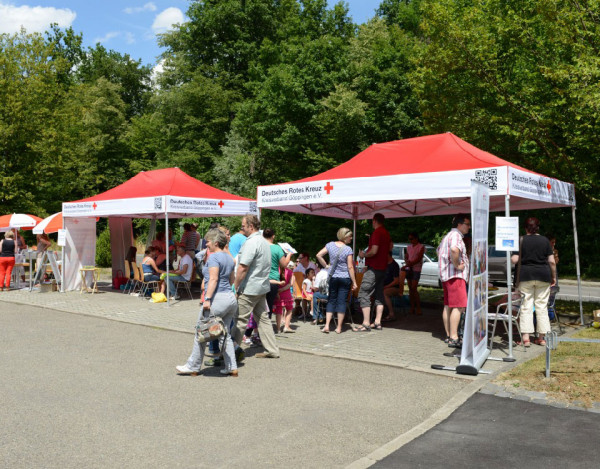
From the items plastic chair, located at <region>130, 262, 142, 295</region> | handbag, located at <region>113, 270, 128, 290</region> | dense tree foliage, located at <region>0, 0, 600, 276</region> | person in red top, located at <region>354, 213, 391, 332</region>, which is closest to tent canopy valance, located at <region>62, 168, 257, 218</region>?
plastic chair, located at <region>130, 262, 142, 295</region>

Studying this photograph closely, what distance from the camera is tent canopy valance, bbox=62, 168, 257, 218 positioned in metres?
13.5

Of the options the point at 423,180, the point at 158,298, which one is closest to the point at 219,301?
the point at 423,180

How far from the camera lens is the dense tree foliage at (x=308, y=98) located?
12203 mm

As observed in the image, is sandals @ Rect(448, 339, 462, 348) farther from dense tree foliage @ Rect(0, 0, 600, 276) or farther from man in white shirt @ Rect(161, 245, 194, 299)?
man in white shirt @ Rect(161, 245, 194, 299)

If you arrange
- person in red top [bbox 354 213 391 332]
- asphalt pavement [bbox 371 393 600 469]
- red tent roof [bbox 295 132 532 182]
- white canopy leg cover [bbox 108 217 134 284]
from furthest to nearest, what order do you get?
white canopy leg cover [bbox 108 217 134 284]
person in red top [bbox 354 213 391 332]
red tent roof [bbox 295 132 532 182]
asphalt pavement [bbox 371 393 600 469]

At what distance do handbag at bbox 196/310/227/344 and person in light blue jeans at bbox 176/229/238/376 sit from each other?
86mm

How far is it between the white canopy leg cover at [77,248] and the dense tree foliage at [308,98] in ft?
34.4

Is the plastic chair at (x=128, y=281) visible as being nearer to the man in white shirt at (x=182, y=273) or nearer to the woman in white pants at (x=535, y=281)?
the man in white shirt at (x=182, y=273)

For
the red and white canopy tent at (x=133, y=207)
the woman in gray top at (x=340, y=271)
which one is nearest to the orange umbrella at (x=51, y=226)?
the red and white canopy tent at (x=133, y=207)

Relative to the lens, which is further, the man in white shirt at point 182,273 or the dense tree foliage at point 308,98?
the man in white shirt at point 182,273

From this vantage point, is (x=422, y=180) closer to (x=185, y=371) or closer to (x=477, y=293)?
(x=477, y=293)

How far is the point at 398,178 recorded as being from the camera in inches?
357

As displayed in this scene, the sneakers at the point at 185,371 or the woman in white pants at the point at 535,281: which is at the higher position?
the woman in white pants at the point at 535,281

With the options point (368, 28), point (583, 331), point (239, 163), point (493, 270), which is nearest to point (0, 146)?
point (239, 163)
